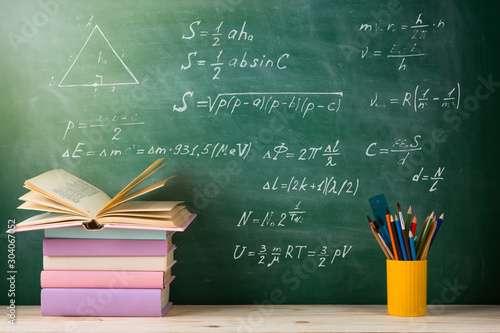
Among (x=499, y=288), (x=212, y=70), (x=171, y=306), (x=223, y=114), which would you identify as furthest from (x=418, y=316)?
(x=212, y=70)

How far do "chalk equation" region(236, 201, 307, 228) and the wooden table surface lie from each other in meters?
0.26

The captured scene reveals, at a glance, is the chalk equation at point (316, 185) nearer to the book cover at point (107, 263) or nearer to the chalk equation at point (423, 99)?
the chalk equation at point (423, 99)

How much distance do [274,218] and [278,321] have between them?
346mm

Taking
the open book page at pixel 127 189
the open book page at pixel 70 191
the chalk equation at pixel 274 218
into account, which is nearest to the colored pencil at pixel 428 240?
the chalk equation at pixel 274 218

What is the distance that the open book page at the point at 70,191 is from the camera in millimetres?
1405

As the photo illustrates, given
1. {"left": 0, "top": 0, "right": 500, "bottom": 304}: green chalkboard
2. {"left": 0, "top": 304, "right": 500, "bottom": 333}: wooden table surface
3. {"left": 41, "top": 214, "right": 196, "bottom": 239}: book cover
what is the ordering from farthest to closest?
1. {"left": 0, "top": 0, "right": 500, "bottom": 304}: green chalkboard
2. {"left": 41, "top": 214, "right": 196, "bottom": 239}: book cover
3. {"left": 0, "top": 304, "right": 500, "bottom": 333}: wooden table surface

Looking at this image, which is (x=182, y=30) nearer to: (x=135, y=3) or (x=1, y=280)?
Answer: (x=135, y=3)

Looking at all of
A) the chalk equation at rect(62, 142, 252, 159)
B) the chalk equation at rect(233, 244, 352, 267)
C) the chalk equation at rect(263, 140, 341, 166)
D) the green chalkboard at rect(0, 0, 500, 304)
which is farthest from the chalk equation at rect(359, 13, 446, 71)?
the chalk equation at rect(233, 244, 352, 267)

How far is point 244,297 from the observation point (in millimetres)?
1633

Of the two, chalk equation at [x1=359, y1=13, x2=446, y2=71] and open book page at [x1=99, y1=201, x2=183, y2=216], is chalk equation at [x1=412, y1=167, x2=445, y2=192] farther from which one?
open book page at [x1=99, y1=201, x2=183, y2=216]

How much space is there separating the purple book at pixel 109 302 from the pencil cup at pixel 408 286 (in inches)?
25.7

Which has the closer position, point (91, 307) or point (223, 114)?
point (91, 307)

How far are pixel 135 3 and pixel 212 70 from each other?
0.33 metres

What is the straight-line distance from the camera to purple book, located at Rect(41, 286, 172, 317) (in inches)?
55.5
